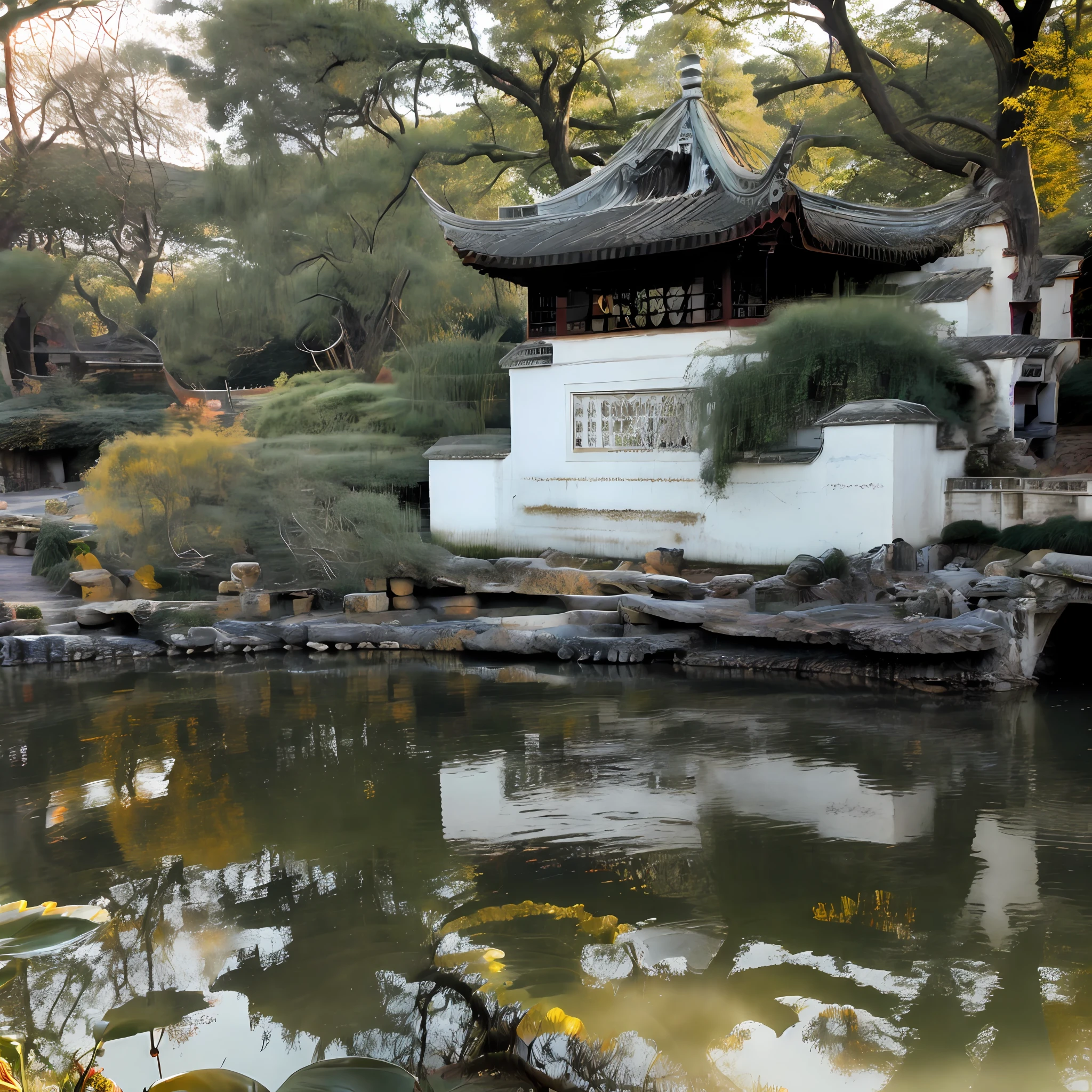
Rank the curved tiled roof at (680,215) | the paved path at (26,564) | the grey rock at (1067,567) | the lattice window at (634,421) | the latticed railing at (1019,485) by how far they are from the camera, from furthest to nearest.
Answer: the paved path at (26,564)
the lattice window at (634,421)
the curved tiled roof at (680,215)
the latticed railing at (1019,485)
the grey rock at (1067,567)

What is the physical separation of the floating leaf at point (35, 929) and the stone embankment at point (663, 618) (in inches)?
367

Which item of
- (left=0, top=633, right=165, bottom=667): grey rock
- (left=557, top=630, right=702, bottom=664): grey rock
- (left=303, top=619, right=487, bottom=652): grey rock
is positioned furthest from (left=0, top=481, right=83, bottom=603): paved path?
(left=557, top=630, right=702, bottom=664): grey rock

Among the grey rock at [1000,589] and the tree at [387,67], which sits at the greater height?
the tree at [387,67]

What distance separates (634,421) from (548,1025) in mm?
11627

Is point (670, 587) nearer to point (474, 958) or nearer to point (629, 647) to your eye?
point (629, 647)

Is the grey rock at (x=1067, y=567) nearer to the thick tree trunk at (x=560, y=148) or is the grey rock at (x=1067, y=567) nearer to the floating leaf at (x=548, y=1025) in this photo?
the floating leaf at (x=548, y=1025)

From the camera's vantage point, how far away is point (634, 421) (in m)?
15.6

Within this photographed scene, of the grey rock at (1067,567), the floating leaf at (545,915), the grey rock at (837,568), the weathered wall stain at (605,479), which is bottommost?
the floating leaf at (545,915)

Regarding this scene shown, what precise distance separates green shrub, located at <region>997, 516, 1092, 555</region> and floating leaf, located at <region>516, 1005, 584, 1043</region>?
8616 mm

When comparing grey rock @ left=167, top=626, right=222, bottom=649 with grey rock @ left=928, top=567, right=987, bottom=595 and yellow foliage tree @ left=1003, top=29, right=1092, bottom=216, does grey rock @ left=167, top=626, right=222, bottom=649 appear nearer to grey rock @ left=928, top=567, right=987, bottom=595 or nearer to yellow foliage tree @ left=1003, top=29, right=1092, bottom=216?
grey rock @ left=928, top=567, right=987, bottom=595

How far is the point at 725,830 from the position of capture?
23.6 ft

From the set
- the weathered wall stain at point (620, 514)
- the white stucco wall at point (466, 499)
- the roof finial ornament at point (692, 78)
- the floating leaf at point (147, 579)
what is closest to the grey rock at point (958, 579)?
the weathered wall stain at point (620, 514)

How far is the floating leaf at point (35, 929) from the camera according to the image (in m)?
2.38

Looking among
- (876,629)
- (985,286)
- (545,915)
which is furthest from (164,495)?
(985,286)
